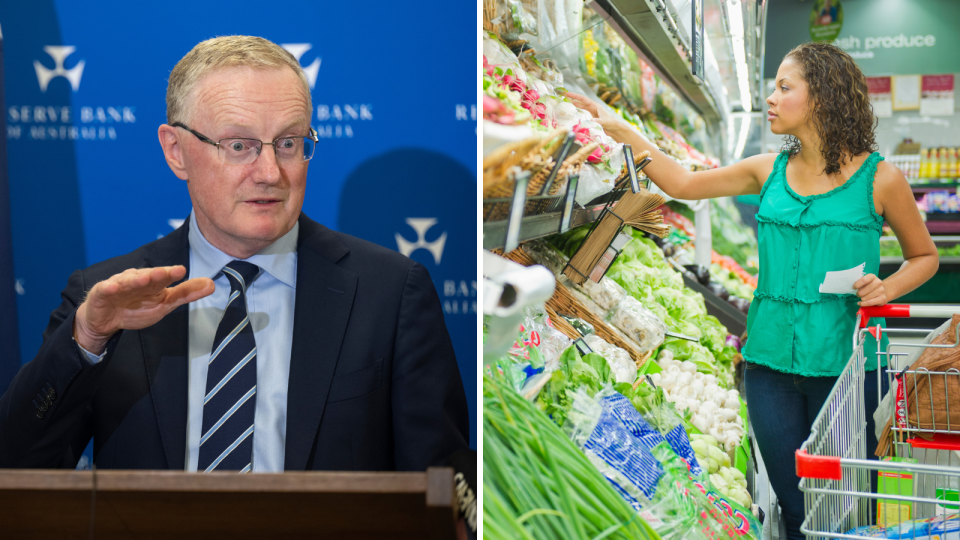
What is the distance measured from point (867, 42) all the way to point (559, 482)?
308cm

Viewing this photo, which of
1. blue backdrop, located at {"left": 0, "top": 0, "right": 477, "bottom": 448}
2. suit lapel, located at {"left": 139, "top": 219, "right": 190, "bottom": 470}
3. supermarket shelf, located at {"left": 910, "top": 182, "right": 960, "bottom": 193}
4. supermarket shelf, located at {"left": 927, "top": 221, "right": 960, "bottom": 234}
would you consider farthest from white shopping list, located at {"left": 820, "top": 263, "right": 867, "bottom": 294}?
supermarket shelf, located at {"left": 910, "top": 182, "right": 960, "bottom": 193}

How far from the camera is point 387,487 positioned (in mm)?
783

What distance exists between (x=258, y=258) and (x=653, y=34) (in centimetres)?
149

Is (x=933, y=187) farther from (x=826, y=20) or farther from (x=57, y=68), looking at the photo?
(x=57, y=68)

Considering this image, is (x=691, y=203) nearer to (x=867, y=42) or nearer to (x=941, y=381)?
(x=867, y=42)

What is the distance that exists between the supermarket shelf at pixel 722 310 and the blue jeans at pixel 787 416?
1548 millimetres

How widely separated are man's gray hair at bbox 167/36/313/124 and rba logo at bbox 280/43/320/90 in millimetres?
510

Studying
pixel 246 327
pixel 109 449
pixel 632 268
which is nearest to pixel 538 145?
pixel 246 327

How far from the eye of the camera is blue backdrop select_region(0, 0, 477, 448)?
2143mm

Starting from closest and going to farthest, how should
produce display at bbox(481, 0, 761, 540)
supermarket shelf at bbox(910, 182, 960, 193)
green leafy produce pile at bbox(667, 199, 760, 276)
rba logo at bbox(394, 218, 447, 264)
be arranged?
produce display at bbox(481, 0, 761, 540), rba logo at bbox(394, 218, 447, 264), supermarket shelf at bbox(910, 182, 960, 193), green leafy produce pile at bbox(667, 199, 760, 276)

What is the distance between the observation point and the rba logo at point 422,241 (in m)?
2.28

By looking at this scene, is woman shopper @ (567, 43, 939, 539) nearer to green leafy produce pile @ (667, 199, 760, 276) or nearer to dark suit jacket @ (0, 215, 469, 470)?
dark suit jacket @ (0, 215, 469, 470)

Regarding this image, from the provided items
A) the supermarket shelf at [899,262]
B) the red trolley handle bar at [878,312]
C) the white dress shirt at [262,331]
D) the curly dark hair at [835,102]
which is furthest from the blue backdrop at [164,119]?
the supermarket shelf at [899,262]

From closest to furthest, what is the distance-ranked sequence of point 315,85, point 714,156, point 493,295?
1. point 493,295
2. point 315,85
3. point 714,156
